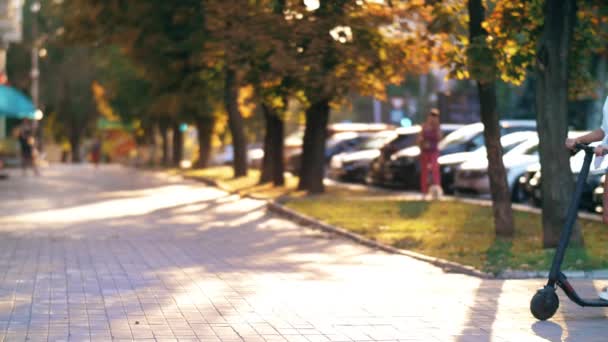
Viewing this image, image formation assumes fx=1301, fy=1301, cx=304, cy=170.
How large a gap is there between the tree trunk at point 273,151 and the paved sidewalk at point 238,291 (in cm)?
1180

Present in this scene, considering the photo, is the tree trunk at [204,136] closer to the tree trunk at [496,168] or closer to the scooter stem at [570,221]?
the tree trunk at [496,168]

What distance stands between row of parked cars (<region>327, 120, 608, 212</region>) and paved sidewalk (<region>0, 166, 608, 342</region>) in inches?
208

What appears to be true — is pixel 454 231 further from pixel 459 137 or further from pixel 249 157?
pixel 249 157

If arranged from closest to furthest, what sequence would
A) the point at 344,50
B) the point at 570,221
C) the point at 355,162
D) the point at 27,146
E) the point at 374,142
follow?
the point at 570,221 → the point at 344,50 → the point at 355,162 → the point at 374,142 → the point at 27,146

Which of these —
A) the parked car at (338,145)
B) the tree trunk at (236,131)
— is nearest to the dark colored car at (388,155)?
the tree trunk at (236,131)

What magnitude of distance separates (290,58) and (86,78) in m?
58.4

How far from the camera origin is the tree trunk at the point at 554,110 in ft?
47.3

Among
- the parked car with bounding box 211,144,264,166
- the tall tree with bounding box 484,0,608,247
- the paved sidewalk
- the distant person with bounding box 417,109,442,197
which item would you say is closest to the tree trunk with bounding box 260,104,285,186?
the distant person with bounding box 417,109,442,197

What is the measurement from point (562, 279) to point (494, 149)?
24.2 ft

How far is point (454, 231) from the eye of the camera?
17.8 m

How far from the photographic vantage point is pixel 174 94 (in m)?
41.7

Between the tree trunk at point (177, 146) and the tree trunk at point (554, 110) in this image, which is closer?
the tree trunk at point (554, 110)

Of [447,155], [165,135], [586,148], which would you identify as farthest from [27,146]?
[586,148]

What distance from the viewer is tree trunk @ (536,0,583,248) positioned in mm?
14406
